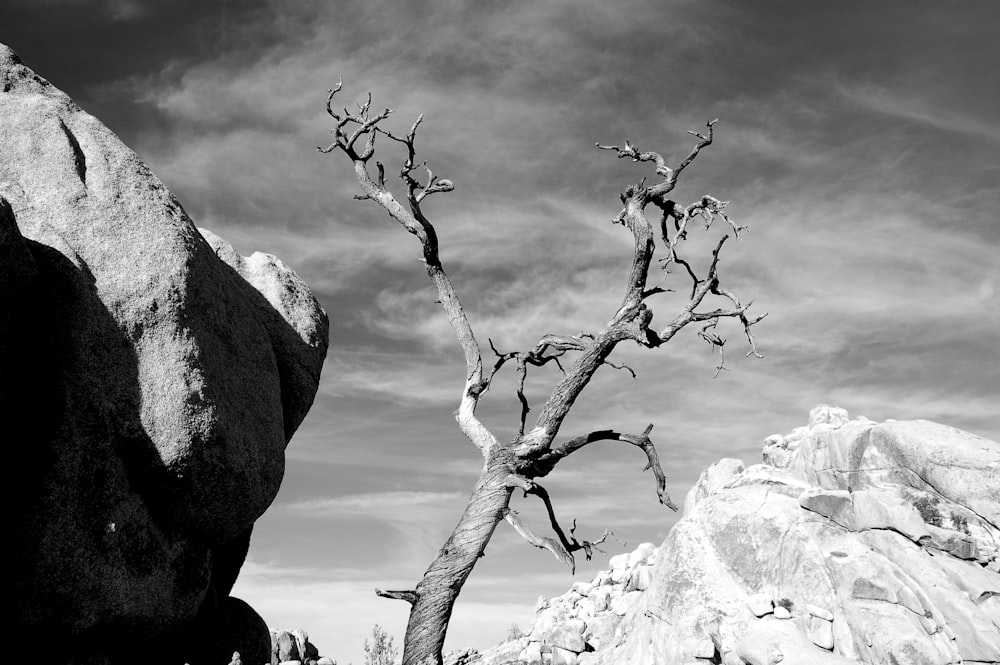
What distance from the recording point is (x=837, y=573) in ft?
62.5

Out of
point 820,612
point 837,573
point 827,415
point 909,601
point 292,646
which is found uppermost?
point 827,415

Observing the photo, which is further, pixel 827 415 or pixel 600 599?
pixel 827 415

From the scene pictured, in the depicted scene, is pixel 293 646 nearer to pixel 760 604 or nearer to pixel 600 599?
pixel 600 599

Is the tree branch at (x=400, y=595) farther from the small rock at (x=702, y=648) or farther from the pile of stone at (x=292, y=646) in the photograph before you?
the small rock at (x=702, y=648)

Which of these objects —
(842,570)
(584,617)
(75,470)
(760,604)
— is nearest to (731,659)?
(760,604)

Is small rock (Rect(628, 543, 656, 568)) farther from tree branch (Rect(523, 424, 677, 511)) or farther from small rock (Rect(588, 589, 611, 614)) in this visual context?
tree branch (Rect(523, 424, 677, 511))

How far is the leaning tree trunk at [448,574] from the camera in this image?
979 cm

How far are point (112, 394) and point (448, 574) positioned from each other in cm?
506

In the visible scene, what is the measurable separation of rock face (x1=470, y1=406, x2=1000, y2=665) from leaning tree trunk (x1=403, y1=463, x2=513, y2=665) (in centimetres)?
1003

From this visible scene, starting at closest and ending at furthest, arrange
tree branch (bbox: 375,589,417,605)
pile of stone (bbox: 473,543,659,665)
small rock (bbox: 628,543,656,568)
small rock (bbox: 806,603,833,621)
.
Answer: tree branch (bbox: 375,589,417,605)
small rock (bbox: 806,603,833,621)
pile of stone (bbox: 473,543,659,665)
small rock (bbox: 628,543,656,568)

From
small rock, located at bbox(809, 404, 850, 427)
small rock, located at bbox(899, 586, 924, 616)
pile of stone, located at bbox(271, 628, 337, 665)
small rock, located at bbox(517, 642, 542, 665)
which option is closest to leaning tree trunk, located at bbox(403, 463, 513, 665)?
pile of stone, located at bbox(271, 628, 337, 665)

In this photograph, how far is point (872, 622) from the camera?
1788cm

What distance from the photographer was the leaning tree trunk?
9789mm

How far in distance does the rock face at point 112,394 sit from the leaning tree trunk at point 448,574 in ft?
10.1
